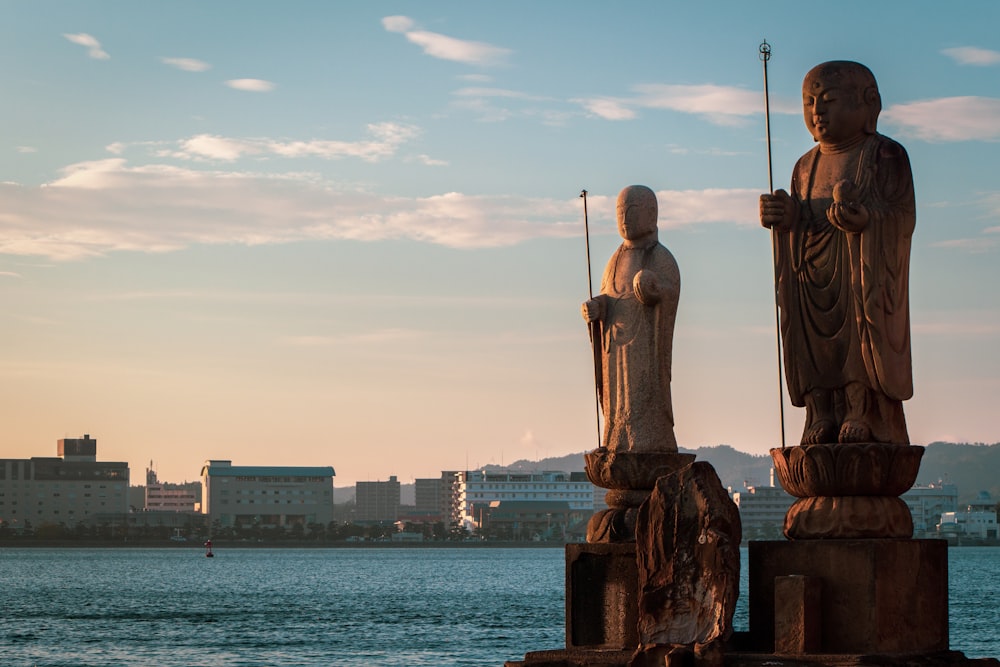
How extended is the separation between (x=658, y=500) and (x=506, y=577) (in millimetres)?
142568

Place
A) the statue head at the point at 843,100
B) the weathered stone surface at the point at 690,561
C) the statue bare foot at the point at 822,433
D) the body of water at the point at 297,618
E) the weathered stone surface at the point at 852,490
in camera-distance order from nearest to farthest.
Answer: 1. the weathered stone surface at the point at 690,561
2. the weathered stone surface at the point at 852,490
3. the statue bare foot at the point at 822,433
4. the statue head at the point at 843,100
5. the body of water at the point at 297,618

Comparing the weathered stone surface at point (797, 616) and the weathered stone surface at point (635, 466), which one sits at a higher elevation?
the weathered stone surface at point (635, 466)

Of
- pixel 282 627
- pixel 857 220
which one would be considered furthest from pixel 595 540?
pixel 282 627

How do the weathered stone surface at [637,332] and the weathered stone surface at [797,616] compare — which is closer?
the weathered stone surface at [797,616]

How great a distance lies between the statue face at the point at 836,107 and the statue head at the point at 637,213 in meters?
2.57

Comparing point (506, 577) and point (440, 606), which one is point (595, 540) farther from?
point (506, 577)

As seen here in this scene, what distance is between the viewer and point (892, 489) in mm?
14305

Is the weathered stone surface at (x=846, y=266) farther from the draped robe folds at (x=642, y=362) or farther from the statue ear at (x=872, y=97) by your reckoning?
the draped robe folds at (x=642, y=362)

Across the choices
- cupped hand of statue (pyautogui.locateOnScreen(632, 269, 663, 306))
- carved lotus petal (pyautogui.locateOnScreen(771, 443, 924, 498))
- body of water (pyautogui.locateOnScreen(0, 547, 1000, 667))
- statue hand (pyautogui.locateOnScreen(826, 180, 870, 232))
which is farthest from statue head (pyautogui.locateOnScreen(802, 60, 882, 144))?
body of water (pyautogui.locateOnScreen(0, 547, 1000, 667))

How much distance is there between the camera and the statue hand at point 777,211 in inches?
587

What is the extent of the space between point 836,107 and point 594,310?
3.46m

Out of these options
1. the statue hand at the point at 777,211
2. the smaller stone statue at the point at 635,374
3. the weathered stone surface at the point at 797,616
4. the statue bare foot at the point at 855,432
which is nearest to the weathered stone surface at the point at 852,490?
the statue bare foot at the point at 855,432

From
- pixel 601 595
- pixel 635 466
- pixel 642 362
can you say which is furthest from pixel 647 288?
pixel 601 595

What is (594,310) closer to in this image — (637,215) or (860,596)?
(637,215)
